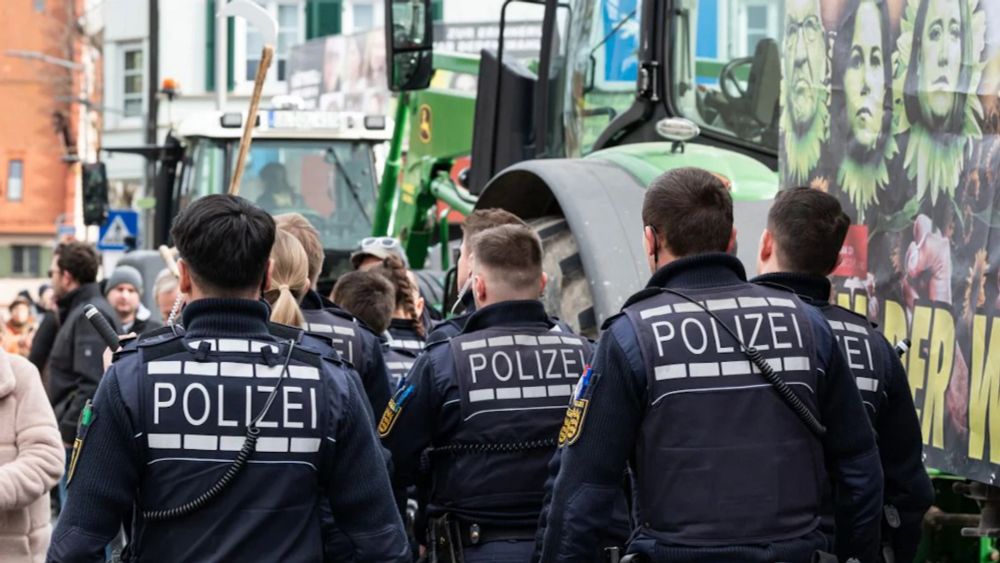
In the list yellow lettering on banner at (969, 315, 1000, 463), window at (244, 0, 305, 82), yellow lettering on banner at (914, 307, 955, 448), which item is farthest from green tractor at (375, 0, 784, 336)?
window at (244, 0, 305, 82)

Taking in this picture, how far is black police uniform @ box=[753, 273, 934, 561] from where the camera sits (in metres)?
4.89

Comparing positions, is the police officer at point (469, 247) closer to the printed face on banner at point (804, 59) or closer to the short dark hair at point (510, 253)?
the short dark hair at point (510, 253)

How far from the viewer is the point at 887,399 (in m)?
4.93

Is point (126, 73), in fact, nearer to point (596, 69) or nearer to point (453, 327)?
point (596, 69)

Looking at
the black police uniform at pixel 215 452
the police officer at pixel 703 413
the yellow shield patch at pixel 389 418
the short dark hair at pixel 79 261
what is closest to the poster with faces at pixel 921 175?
the police officer at pixel 703 413

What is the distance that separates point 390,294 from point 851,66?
2202 mm

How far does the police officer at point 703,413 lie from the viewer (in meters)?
4.29

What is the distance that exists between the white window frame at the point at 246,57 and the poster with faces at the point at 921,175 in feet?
114

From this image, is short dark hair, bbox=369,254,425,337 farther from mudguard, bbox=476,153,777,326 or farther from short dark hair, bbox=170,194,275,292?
short dark hair, bbox=170,194,275,292

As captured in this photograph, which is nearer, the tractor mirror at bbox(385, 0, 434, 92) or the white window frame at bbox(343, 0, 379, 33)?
the tractor mirror at bbox(385, 0, 434, 92)

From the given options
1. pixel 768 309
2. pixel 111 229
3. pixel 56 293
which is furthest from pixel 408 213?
pixel 111 229

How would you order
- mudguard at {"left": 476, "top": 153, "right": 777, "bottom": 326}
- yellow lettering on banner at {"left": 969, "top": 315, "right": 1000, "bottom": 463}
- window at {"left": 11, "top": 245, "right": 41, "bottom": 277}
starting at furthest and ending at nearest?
window at {"left": 11, "top": 245, "right": 41, "bottom": 277}, mudguard at {"left": 476, "top": 153, "right": 777, "bottom": 326}, yellow lettering on banner at {"left": 969, "top": 315, "right": 1000, "bottom": 463}

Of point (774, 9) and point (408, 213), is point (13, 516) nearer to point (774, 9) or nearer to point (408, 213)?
point (774, 9)

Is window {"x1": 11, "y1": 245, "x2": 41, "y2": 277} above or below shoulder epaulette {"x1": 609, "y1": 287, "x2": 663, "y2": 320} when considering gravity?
below
